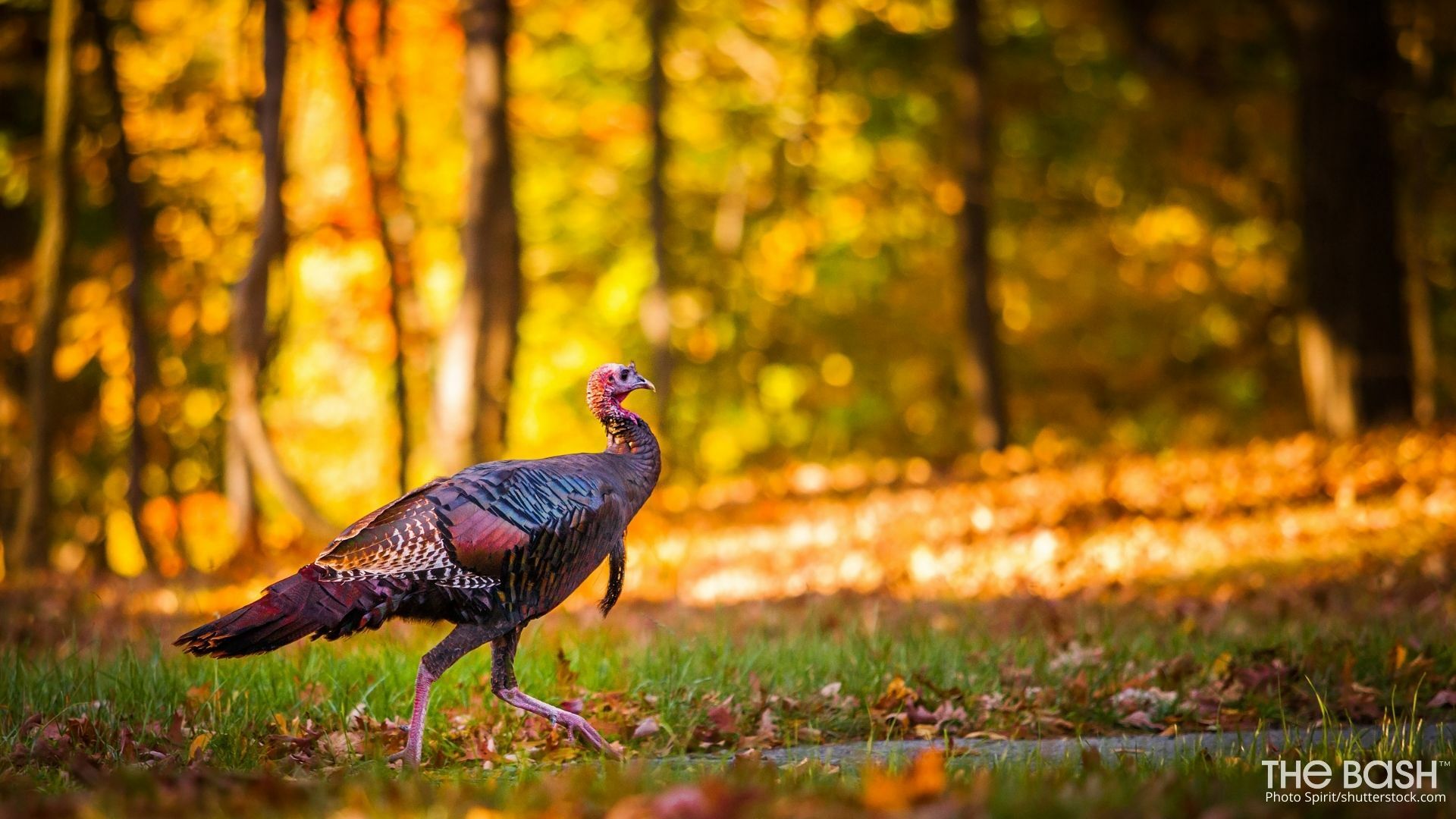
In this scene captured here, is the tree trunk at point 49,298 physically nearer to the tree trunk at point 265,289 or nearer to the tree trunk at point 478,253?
the tree trunk at point 265,289

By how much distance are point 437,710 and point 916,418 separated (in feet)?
73.4

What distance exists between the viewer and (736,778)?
13.7ft

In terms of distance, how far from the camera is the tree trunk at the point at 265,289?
13.8 m

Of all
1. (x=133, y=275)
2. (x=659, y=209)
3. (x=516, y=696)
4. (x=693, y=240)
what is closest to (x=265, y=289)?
(x=133, y=275)

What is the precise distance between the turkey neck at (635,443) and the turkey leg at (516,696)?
30.7 inches

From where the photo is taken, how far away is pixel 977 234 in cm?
1936

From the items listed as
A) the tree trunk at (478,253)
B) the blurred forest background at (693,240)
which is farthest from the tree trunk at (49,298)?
the tree trunk at (478,253)

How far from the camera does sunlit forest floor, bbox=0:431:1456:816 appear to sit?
159 inches

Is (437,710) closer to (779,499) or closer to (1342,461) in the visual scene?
(1342,461)

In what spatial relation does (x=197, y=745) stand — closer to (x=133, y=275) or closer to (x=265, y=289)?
(x=265, y=289)

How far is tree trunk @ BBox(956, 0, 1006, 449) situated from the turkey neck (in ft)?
45.7

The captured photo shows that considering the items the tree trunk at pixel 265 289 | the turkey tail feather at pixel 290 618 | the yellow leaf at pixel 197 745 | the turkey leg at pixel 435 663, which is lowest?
the yellow leaf at pixel 197 745

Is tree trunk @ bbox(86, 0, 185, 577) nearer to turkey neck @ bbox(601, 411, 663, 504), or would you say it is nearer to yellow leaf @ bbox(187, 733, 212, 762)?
yellow leaf @ bbox(187, 733, 212, 762)

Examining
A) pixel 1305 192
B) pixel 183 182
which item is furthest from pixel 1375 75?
pixel 183 182
